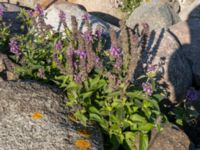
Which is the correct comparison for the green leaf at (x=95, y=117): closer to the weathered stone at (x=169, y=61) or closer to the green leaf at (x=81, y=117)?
the green leaf at (x=81, y=117)

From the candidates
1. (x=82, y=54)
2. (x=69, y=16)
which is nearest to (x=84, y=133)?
(x=82, y=54)

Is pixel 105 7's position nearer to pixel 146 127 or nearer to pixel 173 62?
pixel 173 62

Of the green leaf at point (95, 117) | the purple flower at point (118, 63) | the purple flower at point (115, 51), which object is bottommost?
the green leaf at point (95, 117)

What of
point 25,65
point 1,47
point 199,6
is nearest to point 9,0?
point 199,6

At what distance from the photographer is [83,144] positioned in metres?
4.62

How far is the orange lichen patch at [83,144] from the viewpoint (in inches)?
181

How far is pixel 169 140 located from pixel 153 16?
5669 mm

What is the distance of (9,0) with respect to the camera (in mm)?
12812

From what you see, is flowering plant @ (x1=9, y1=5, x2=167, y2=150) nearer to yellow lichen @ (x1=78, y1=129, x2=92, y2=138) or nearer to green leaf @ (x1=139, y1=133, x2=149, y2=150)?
green leaf @ (x1=139, y1=133, x2=149, y2=150)

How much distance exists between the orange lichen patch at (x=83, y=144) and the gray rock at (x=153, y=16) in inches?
231

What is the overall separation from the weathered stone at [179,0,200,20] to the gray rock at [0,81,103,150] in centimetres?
724

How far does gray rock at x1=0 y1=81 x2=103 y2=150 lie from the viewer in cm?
457

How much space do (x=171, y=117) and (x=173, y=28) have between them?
2935 millimetres

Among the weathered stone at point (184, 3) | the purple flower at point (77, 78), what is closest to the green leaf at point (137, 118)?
the purple flower at point (77, 78)
